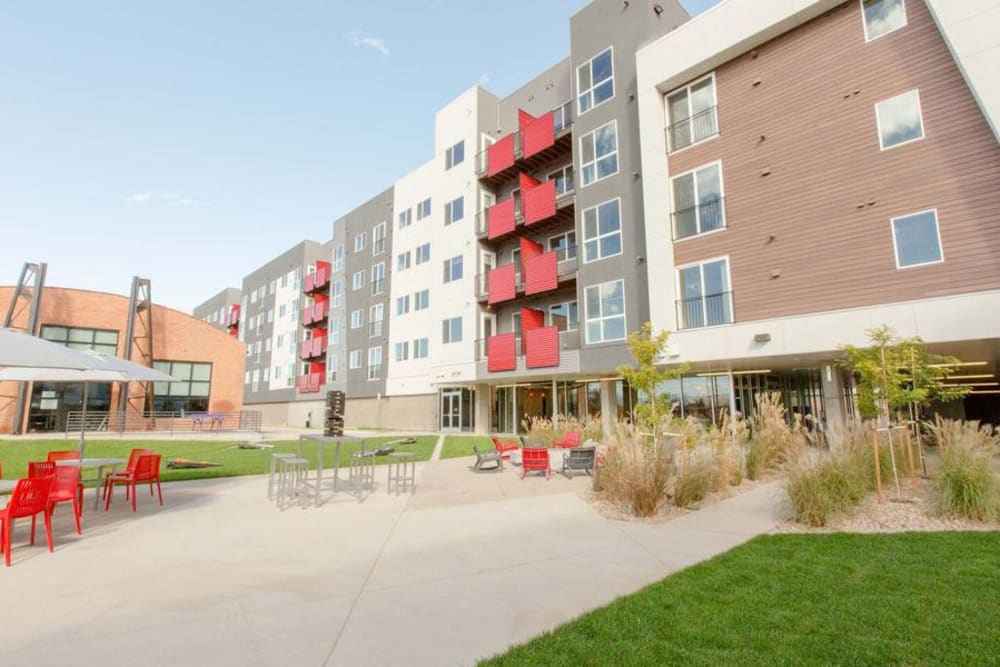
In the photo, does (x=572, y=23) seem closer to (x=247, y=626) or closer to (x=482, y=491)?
(x=482, y=491)

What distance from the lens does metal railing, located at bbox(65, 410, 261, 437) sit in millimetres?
30047

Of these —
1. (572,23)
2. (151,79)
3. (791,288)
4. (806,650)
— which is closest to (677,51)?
(572,23)

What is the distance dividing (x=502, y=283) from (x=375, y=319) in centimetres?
1553

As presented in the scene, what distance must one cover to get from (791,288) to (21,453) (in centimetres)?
2627

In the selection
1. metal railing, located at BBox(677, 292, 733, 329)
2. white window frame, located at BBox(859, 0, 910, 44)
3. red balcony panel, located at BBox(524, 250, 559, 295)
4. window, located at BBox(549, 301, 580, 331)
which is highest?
white window frame, located at BBox(859, 0, 910, 44)

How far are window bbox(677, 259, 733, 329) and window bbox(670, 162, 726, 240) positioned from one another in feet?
4.56

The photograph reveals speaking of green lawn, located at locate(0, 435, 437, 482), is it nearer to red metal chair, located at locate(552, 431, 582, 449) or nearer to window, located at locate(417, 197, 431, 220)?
red metal chair, located at locate(552, 431, 582, 449)

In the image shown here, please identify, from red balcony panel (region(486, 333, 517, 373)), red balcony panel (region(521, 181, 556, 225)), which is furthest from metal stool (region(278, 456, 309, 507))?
red balcony panel (region(521, 181, 556, 225))

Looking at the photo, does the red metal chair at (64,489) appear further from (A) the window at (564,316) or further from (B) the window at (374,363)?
(B) the window at (374,363)

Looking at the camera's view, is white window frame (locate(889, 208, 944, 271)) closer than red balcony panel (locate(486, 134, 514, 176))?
Yes

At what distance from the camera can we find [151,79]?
44.2 ft

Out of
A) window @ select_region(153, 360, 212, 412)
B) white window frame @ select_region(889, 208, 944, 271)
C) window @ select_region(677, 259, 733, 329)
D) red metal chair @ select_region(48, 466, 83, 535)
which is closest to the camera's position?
red metal chair @ select_region(48, 466, 83, 535)

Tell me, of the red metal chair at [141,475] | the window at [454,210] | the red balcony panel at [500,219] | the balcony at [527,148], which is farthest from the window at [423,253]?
the red metal chair at [141,475]

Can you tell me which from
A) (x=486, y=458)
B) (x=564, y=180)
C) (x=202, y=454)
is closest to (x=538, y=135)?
(x=564, y=180)
